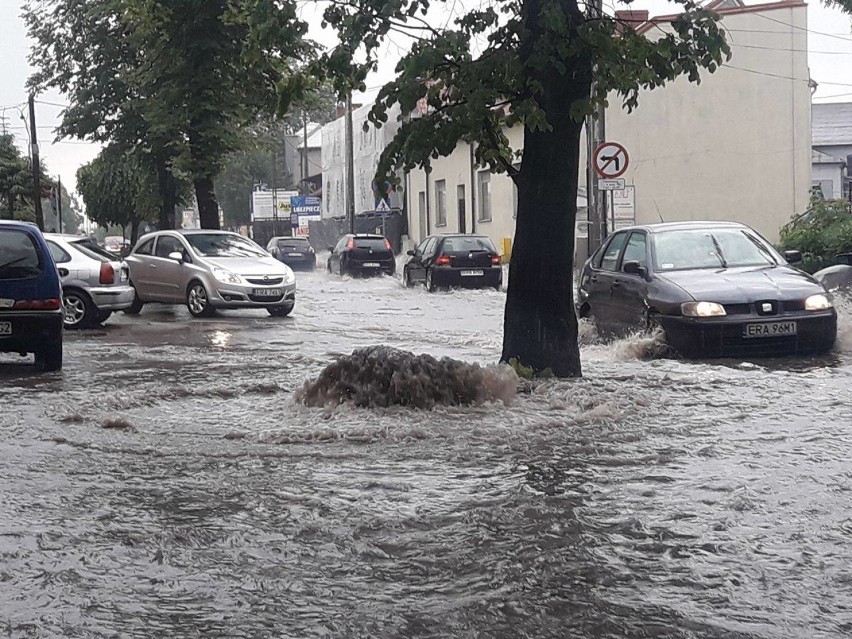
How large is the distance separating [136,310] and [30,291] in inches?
424

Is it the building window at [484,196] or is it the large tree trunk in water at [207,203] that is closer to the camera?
the large tree trunk in water at [207,203]

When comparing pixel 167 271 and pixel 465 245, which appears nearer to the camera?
pixel 167 271

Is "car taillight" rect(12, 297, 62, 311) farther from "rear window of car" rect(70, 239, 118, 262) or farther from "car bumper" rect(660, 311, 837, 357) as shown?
"rear window of car" rect(70, 239, 118, 262)

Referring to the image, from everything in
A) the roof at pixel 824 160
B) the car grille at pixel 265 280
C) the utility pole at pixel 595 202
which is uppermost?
the roof at pixel 824 160

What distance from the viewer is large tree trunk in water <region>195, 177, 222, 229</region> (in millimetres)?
33031

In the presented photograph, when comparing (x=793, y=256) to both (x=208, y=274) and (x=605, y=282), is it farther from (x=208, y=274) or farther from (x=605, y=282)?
(x=208, y=274)

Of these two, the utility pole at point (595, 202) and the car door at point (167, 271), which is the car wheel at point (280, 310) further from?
the utility pole at point (595, 202)

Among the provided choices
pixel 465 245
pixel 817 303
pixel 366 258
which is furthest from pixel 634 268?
pixel 366 258

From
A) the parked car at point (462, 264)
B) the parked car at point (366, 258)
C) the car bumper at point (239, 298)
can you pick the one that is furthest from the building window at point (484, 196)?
the car bumper at point (239, 298)

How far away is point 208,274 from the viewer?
21172 mm

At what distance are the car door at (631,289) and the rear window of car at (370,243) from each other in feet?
A: 78.3

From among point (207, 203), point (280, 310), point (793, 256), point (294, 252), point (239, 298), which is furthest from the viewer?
point (294, 252)

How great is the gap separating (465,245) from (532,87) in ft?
62.3

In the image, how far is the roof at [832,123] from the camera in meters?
65.8
